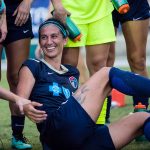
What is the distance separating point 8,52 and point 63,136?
3.74ft

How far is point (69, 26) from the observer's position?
450 centimetres

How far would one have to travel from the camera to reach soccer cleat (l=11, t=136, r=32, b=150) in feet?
15.8

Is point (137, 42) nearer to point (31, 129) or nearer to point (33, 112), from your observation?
point (31, 129)

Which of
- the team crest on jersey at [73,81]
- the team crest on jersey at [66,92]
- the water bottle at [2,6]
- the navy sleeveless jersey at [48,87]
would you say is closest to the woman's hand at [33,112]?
the navy sleeveless jersey at [48,87]

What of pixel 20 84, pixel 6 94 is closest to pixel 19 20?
pixel 20 84

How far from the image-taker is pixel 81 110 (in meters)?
3.78

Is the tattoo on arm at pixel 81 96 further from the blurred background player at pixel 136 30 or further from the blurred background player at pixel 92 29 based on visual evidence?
the blurred background player at pixel 136 30

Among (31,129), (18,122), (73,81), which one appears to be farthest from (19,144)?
(31,129)

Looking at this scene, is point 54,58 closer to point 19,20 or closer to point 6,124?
point 19,20

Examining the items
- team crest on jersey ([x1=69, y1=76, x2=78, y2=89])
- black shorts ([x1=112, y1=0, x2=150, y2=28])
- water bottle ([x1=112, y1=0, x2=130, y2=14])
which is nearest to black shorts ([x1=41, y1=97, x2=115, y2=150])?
team crest on jersey ([x1=69, y1=76, x2=78, y2=89])

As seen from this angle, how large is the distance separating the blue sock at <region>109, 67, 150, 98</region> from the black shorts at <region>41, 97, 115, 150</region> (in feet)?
0.92

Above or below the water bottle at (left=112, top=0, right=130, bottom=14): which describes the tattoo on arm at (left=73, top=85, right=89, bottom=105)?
below

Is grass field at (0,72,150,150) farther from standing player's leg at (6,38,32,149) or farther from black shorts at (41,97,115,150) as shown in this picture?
black shorts at (41,97,115,150)

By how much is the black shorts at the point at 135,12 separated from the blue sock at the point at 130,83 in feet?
4.08
